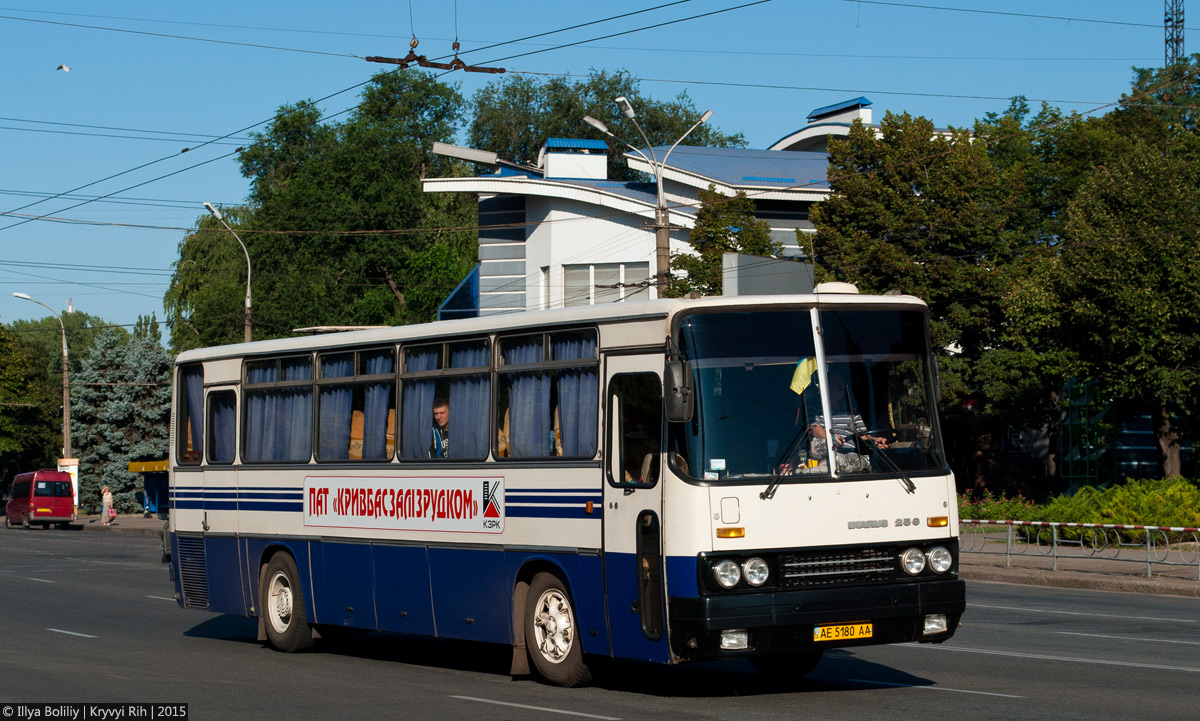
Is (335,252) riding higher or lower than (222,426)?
higher

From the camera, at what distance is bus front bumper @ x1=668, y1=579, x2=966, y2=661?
32.7ft

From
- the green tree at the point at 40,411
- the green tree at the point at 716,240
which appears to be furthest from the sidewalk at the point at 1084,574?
the green tree at the point at 40,411

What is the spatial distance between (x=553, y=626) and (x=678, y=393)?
266 cm

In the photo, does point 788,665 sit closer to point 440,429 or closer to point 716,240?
point 440,429

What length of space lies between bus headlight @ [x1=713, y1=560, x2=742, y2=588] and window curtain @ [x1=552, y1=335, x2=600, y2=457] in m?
1.61

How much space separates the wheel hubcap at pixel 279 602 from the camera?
49.8 ft

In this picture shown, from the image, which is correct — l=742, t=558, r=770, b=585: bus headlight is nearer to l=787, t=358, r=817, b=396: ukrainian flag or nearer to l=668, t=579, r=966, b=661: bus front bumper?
l=668, t=579, r=966, b=661: bus front bumper

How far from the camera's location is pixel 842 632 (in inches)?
404

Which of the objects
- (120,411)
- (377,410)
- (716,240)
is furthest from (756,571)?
(120,411)

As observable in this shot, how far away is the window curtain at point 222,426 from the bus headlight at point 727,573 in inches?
300

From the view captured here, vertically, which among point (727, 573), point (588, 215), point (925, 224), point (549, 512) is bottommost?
point (727, 573)

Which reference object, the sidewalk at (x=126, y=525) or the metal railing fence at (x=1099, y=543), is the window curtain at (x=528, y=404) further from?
the sidewalk at (x=126, y=525)

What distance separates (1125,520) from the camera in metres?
27.7

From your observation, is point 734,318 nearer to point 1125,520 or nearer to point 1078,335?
point 1125,520
